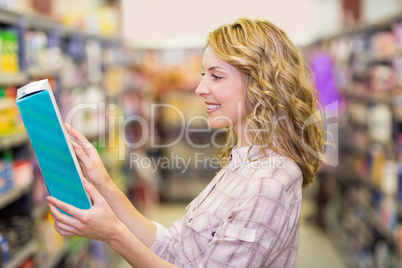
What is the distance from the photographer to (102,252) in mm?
4820

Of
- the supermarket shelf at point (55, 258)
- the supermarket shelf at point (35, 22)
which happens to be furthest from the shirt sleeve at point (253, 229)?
the supermarket shelf at point (55, 258)

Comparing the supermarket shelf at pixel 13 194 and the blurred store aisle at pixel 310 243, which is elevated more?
the supermarket shelf at pixel 13 194

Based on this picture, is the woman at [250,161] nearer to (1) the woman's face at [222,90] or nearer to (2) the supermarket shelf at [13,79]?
(1) the woman's face at [222,90]

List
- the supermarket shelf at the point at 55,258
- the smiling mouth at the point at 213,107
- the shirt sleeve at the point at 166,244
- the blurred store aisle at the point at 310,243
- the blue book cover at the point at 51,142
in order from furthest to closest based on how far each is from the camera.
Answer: the blurred store aisle at the point at 310,243
the supermarket shelf at the point at 55,258
the shirt sleeve at the point at 166,244
the smiling mouth at the point at 213,107
the blue book cover at the point at 51,142

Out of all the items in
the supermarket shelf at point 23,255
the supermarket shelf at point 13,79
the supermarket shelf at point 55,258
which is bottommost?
the supermarket shelf at point 55,258

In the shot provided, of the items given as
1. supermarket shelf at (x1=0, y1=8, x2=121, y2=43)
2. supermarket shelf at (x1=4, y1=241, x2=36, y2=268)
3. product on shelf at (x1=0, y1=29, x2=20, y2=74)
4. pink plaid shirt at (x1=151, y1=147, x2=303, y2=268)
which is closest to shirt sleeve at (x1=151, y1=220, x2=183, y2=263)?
pink plaid shirt at (x1=151, y1=147, x2=303, y2=268)

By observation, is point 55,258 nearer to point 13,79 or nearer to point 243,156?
point 13,79

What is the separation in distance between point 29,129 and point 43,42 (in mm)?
2323

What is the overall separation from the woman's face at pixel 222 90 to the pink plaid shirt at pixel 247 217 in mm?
137

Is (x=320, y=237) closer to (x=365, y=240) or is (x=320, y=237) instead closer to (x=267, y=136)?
(x=365, y=240)

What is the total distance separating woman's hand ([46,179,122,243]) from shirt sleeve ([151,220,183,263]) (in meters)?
0.49

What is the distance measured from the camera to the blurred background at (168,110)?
300 cm

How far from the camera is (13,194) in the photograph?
2.73 meters

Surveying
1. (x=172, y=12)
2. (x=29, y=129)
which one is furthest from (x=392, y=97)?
(x=172, y=12)
